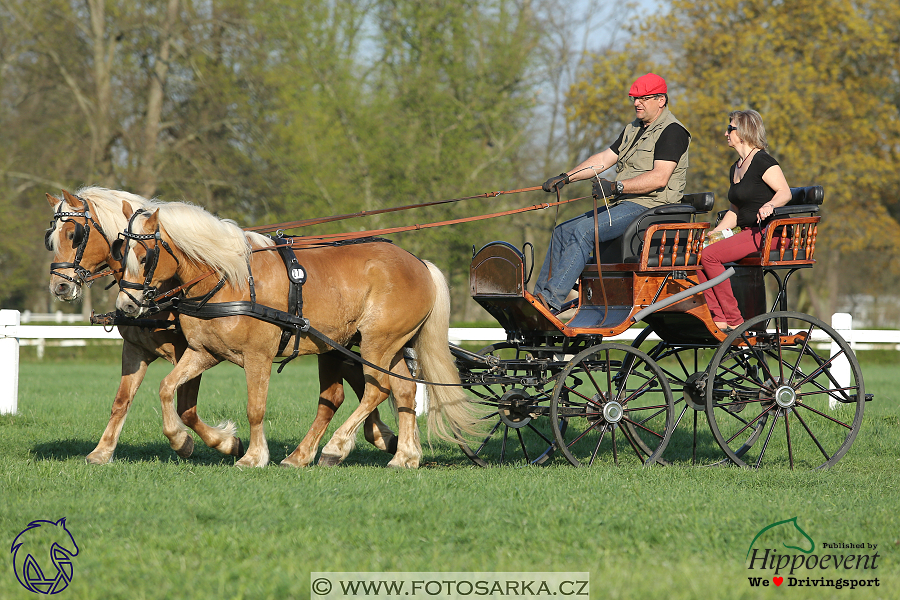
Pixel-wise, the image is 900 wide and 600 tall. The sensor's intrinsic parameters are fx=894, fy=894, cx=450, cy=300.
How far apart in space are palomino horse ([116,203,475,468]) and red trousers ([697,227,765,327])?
6.34ft

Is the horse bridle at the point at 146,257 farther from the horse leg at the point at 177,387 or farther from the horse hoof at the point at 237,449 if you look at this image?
the horse hoof at the point at 237,449

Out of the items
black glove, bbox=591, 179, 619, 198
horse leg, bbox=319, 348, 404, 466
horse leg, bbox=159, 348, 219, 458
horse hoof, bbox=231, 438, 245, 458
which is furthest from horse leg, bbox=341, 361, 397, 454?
black glove, bbox=591, 179, 619, 198

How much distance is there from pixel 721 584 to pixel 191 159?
20.3 meters

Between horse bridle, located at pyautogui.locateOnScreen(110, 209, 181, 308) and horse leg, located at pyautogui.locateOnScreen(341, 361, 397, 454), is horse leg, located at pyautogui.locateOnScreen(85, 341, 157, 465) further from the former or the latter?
horse leg, located at pyautogui.locateOnScreen(341, 361, 397, 454)

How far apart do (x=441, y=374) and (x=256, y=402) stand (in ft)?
4.71

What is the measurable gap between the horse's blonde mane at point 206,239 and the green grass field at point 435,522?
129 centimetres

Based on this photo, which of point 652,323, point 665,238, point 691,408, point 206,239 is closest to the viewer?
point 206,239

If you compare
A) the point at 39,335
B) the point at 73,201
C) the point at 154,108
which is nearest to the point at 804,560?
the point at 73,201

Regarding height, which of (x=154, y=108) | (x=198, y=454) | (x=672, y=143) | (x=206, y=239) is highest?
(x=154, y=108)

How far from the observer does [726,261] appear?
645 centimetres

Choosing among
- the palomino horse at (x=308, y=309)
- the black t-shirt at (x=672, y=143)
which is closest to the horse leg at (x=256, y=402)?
the palomino horse at (x=308, y=309)

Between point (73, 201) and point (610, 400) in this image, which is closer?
point (73, 201)

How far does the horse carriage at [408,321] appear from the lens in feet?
18.8

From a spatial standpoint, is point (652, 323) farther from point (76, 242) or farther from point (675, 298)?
point (76, 242)
